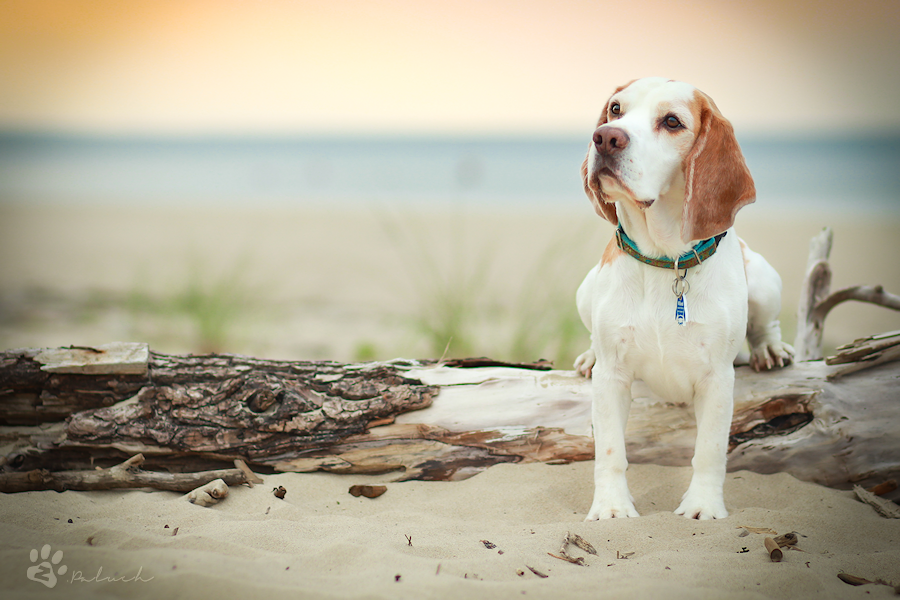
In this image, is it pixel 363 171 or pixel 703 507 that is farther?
pixel 363 171

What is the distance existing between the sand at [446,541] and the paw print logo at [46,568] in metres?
0.02

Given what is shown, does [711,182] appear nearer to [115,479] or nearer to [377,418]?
[377,418]

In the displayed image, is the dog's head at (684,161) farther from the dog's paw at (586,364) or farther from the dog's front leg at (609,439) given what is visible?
the dog's paw at (586,364)

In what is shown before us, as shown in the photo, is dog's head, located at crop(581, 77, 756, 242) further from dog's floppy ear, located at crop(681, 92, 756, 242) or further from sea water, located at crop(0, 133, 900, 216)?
sea water, located at crop(0, 133, 900, 216)

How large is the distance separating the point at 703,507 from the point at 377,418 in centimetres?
155

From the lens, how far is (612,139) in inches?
92.6

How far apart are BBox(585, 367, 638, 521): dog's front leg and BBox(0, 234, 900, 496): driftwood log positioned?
37 centimetres

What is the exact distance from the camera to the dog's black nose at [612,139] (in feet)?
7.71

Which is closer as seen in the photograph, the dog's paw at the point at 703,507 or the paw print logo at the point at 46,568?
the paw print logo at the point at 46,568

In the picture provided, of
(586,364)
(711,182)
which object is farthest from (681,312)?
(586,364)

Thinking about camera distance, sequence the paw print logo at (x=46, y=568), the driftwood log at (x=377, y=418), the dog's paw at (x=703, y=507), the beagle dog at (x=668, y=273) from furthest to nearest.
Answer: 1. the driftwood log at (x=377, y=418)
2. the dog's paw at (x=703, y=507)
3. the beagle dog at (x=668, y=273)
4. the paw print logo at (x=46, y=568)

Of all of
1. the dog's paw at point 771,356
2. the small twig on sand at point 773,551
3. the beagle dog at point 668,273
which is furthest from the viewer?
the dog's paw at point 771,356

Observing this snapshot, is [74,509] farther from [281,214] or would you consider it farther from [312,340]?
[281,214]

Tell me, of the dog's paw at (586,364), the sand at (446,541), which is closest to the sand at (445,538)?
the sand at (446,541)
